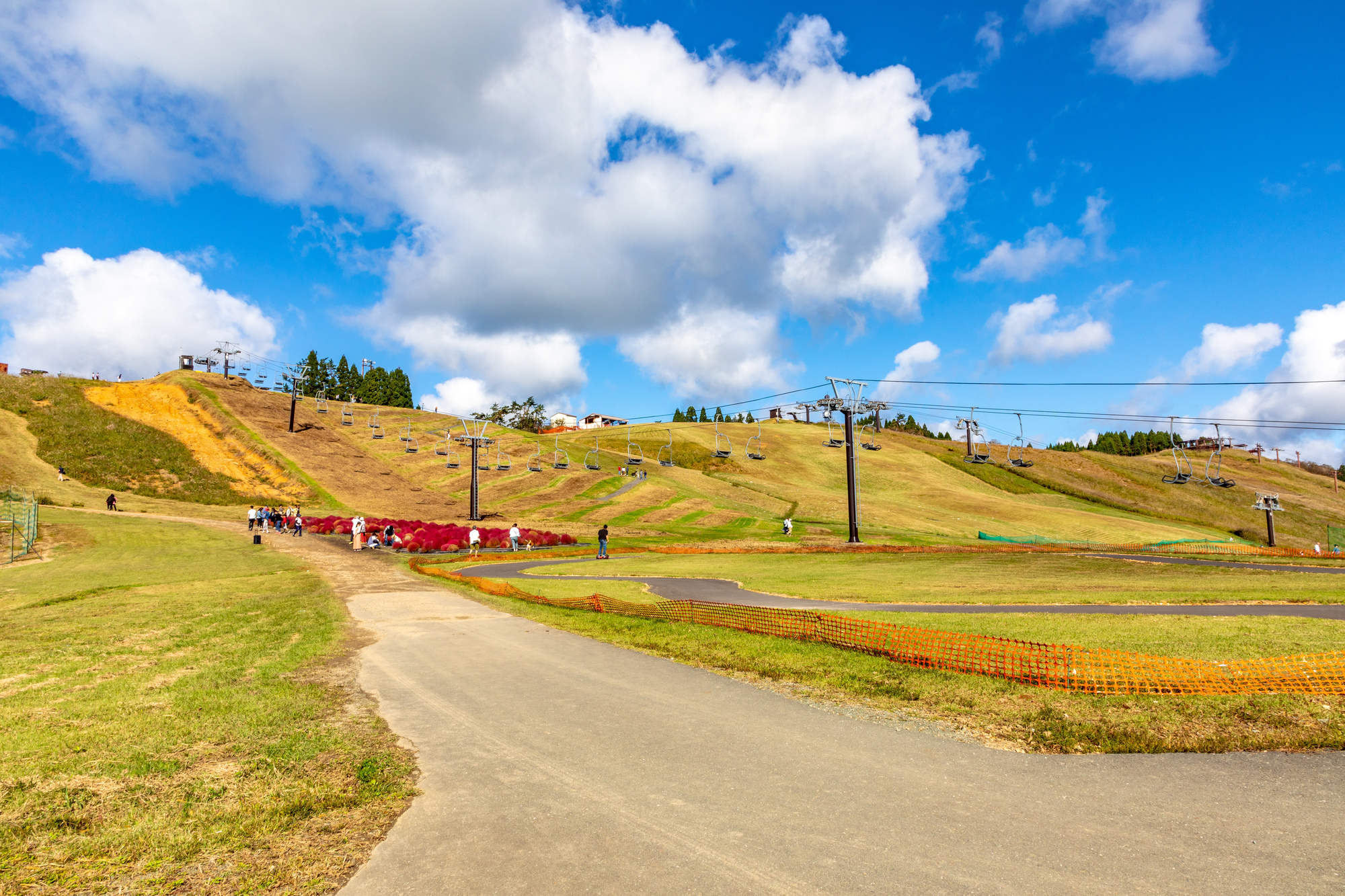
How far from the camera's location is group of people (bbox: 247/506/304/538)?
185 ft

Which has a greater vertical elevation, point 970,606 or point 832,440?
point 832,440

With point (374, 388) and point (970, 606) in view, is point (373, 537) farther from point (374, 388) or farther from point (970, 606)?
point (374, 388)

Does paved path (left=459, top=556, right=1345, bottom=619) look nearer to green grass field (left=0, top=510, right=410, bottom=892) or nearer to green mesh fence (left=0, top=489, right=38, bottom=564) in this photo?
green grass field (left=0, top=510, right=410, bottom=892)

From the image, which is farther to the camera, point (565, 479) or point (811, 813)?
point (565, 479)

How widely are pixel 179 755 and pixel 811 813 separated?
7622 mm

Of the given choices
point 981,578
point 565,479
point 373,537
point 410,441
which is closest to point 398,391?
point 410,441

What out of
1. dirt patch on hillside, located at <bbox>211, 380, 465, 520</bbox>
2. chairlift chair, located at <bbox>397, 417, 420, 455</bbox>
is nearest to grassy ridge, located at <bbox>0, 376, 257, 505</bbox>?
dirt patch on hillside, located at <bbox>211, 380, 465, 520</bbox>

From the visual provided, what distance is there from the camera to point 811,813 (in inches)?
265

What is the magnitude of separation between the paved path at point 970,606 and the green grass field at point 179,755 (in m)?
13.4

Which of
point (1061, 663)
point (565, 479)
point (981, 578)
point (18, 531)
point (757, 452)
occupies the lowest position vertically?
point (981, 578)

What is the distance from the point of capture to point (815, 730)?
9477mm

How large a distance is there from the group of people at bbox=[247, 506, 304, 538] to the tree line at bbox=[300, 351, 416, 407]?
125294 mm

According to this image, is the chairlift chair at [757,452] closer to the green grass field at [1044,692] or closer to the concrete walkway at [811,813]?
the green grass field at [1044,692]

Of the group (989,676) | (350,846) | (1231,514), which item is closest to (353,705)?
(350,846)
